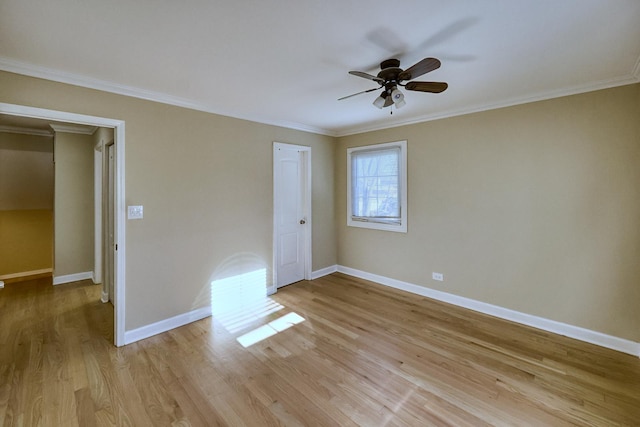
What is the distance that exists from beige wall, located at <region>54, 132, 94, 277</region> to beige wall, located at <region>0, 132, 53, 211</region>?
0.87 m

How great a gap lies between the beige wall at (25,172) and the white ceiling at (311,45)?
3598 mm

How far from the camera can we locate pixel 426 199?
13.1 ft

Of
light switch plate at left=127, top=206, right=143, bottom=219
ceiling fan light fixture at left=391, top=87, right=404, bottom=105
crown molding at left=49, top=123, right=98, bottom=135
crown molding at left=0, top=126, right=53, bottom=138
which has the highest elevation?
crown molding at left=0, top=126, right=53, bottom=138

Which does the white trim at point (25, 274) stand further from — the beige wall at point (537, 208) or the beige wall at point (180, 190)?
the beige wall at point (537, 208)

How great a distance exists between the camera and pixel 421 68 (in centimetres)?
201

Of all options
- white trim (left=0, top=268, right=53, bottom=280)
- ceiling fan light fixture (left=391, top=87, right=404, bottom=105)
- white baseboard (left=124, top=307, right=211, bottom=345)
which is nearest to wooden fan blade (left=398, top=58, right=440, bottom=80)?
ceiling fan light fixture (left=391, top=87, right=404, bottom=105)

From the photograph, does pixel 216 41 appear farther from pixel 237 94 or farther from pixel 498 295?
pixel 498 295

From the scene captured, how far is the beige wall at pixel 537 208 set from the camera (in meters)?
2.67

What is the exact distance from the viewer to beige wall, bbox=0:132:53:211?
4.69 meters

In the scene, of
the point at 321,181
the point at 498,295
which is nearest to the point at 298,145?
the point at 321,181

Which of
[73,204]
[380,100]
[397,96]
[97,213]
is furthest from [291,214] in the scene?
[73,204]

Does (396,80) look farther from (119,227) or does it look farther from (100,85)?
(119,227)

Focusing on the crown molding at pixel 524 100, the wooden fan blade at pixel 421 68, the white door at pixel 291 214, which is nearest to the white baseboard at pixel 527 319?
the white door at pixel 291 214

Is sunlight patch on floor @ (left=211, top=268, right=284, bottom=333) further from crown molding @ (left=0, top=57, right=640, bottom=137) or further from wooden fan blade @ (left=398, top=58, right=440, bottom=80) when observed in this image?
wooden fan blade @ (left=398, top=58, right=440, bottom=80)
